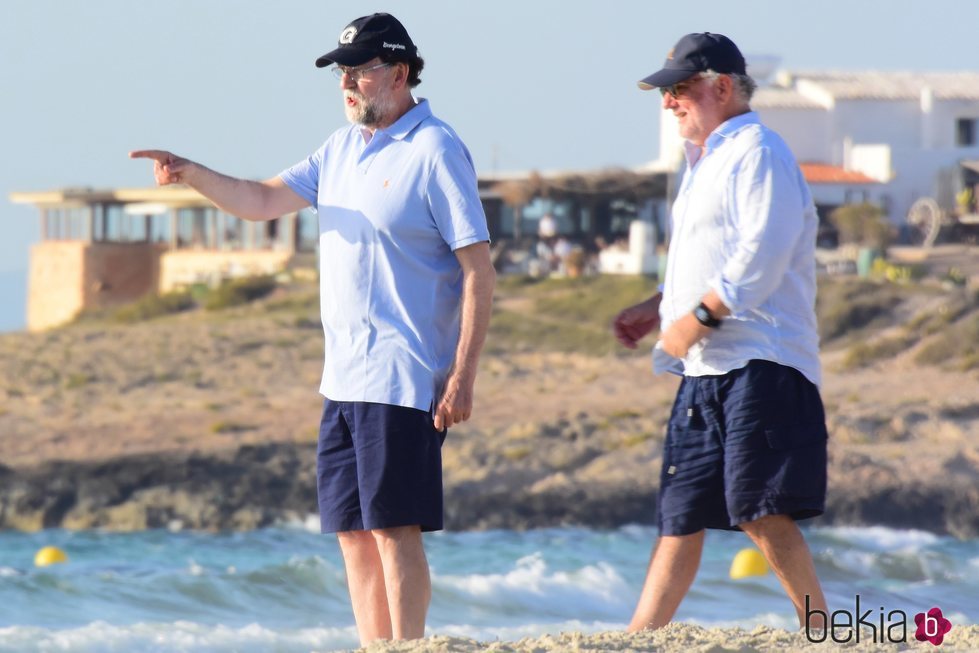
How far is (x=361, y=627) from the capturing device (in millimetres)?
4449

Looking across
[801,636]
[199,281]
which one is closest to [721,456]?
[801,636]

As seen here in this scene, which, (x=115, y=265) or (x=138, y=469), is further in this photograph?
(x=115, y=265)

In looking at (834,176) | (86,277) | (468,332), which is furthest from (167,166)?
(86,277)

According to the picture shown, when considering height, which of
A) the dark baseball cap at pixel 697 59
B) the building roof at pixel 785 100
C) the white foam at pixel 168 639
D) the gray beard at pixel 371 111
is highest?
the building roof at pixel 785 100

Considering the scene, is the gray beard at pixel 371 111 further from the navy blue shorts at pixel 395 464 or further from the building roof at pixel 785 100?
the building roof at pixel 785 100

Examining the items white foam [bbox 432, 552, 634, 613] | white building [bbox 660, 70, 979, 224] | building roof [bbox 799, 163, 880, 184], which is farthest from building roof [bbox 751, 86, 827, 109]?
white foam [bbox 432, 552, 634, 613]

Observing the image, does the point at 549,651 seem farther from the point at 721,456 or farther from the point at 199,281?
the point at 199,281

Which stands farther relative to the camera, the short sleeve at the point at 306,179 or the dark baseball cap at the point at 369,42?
the short sleeve at the point at 306,179

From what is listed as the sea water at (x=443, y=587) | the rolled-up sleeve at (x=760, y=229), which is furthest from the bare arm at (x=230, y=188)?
the sea water at (x=443, y=587)

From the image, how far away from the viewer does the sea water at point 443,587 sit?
416 inches

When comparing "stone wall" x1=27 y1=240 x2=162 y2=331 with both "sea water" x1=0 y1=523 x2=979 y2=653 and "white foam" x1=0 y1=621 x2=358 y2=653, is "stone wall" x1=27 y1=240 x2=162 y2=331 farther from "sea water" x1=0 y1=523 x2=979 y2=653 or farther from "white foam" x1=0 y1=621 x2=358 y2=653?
"white foam" x1=0 y1=621 x2=358 y2=653

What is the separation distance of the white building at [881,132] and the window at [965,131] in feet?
0.08

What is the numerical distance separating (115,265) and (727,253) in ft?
125

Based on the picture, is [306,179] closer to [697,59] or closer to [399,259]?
[399,259]
